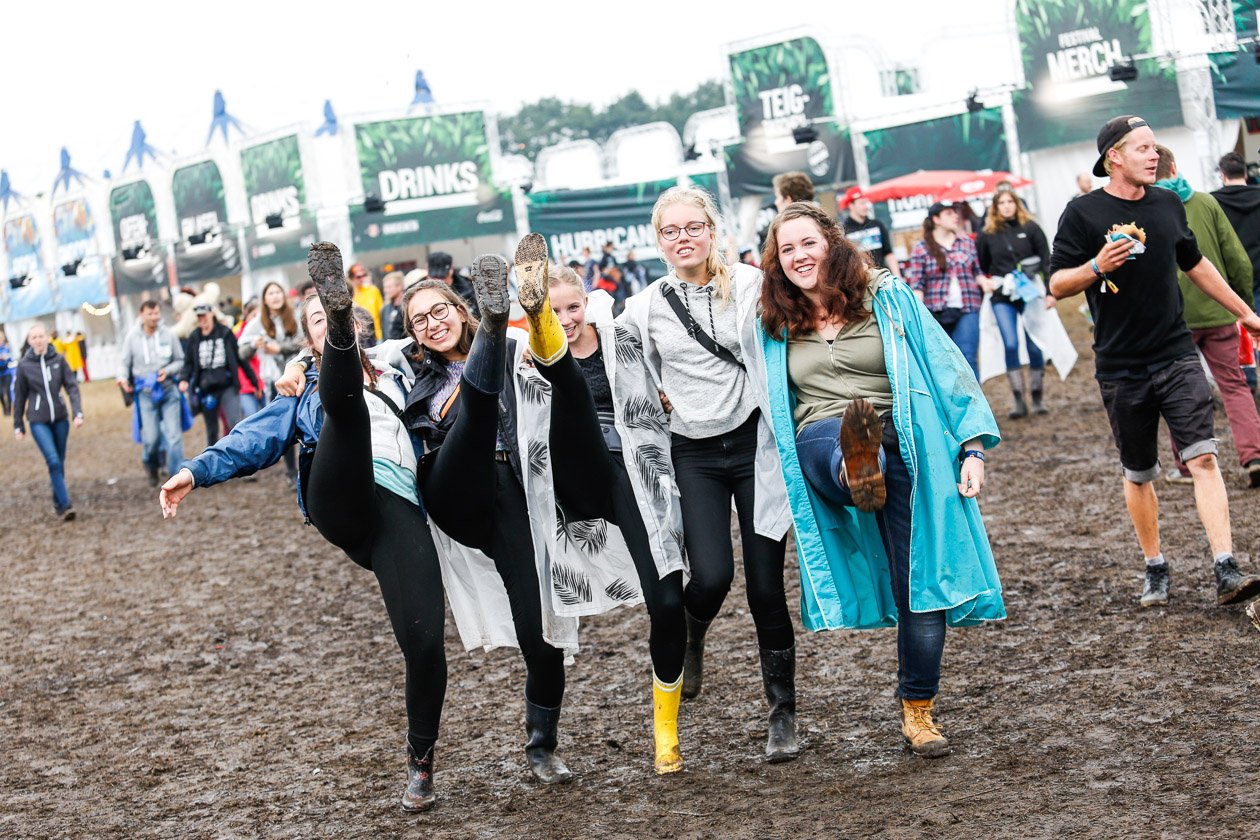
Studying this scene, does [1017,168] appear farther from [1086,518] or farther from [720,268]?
[720,268]

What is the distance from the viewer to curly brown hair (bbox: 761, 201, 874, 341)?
4.36m

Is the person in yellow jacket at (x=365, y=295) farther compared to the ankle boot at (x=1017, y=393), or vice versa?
the person in yellow jacket at (x=365, y=295)

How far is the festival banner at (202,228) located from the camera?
1460 inches

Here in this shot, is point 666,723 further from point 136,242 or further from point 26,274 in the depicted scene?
point 26,274

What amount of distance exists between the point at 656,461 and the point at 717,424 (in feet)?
0.83

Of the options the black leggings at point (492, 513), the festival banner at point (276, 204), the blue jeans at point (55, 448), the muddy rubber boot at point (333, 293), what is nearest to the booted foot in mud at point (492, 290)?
the black leggings at point (492, 513)

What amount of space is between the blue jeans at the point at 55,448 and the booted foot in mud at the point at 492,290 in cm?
1000

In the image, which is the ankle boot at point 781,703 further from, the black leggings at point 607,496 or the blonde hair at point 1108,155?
the blonde hair at point 1108,155

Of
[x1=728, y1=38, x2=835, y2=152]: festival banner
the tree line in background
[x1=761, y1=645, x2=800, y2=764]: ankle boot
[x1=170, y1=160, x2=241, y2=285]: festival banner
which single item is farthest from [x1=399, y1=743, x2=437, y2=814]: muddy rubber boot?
the tree line in background

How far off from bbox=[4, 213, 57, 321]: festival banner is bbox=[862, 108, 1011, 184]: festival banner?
30200mm

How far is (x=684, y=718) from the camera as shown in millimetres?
5270

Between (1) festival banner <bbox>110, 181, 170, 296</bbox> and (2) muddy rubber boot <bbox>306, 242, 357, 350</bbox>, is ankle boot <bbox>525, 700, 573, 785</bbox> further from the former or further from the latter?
(1) festival banner <bbox>110, 181, 170, 296</bbox>

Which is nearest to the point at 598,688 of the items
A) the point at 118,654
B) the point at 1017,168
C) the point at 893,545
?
the point at 893,545

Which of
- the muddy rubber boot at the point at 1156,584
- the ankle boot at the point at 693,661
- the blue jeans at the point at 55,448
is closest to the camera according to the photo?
the ankle boot at the point at 693,661
